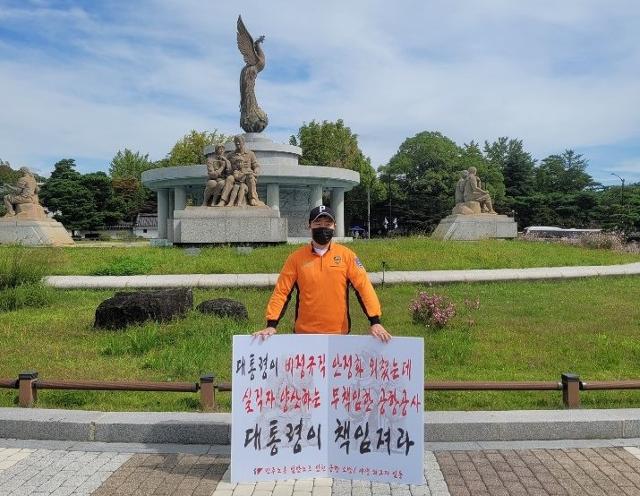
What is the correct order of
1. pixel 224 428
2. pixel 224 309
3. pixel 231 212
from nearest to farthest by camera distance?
1. pixel 224 428
2. pixel 224 309
3. pixel 231 212

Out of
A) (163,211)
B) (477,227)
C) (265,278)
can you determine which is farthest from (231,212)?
(163,211)

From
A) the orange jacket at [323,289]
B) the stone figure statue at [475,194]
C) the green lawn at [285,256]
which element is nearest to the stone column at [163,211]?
the green lawn at [285,256]

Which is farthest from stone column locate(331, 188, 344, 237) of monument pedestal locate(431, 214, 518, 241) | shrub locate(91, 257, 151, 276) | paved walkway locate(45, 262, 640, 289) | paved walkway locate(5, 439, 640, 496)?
paved walkway locate(5, 439, 640, 496)

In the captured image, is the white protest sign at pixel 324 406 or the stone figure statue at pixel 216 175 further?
the stone figure statue at pixel 216 175

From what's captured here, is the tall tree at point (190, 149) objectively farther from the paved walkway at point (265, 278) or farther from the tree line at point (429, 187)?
the paved walkway at point (265, 278)

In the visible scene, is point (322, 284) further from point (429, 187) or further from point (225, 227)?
Result: point (429, 187)

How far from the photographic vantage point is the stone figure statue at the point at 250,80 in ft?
88.4

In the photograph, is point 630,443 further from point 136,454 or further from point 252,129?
point 252,129

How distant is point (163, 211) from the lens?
30.7m

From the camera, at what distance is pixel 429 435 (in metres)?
4.93

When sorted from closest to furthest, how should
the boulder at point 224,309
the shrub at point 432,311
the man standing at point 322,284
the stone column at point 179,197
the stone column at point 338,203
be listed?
the man standing at point 322,284, the shrub at point 432,311, the boulder at point 224,309, the stone column at point 179,197, the stone column at point 338,203

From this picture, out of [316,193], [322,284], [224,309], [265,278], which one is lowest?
[224,309]

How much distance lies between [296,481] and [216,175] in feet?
54.4

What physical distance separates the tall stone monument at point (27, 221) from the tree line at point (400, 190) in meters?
23.8
